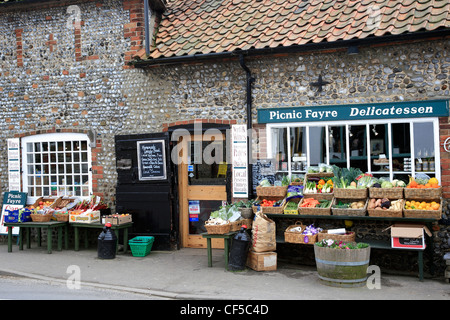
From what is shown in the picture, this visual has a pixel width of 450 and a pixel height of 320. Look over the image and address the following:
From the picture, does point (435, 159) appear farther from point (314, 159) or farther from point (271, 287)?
point (271, 287)

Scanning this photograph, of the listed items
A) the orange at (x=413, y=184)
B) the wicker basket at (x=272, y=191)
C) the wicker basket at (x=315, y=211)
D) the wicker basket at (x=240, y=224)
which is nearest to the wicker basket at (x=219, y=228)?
the wicker basket at (x=240, y=224)

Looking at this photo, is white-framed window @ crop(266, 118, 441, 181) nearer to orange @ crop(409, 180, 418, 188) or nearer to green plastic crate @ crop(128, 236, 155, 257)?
orange @ crop(409, 180, 418, 188)

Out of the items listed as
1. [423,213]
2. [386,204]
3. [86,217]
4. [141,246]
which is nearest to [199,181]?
[141,246]

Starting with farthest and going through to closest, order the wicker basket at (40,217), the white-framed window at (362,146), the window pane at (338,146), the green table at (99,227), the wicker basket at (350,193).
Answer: the wicker basket at (40,217) < the green table at (99,227) < the window pane at (338,146) < the white-framed window at (362,146) < the wicker basket at (350,193)

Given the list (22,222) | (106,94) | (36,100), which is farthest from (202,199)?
(36,100)

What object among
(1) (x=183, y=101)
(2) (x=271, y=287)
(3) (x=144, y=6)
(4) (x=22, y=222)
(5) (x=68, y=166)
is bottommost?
(2) (x=271, y=287)

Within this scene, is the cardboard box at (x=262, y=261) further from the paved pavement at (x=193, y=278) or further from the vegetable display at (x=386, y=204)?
the vegetable display at (x=386, y=204)

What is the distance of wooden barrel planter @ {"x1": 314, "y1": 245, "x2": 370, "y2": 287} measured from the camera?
751 centimetres

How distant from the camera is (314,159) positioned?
9602 mm

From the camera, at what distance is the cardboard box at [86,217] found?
10586 millimetres

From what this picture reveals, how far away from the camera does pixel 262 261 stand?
8602 mm

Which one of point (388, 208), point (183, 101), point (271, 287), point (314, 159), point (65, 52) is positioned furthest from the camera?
point (65, 52)

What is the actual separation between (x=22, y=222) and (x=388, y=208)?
7.92 meters

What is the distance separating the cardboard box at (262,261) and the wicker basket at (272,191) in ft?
3.82
